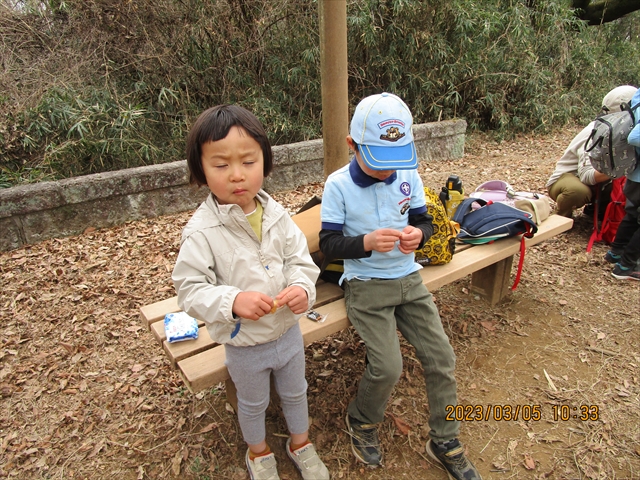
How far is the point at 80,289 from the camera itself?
346 cm

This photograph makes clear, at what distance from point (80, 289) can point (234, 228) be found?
7.64ft

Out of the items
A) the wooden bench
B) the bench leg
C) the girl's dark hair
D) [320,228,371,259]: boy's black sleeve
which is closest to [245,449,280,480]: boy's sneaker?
the wooden bench

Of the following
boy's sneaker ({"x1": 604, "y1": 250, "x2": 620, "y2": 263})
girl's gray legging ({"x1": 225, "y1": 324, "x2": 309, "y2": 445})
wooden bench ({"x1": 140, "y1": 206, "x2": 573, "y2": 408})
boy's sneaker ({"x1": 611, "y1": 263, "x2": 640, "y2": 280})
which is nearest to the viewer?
girl's gray legging ({"x1": 225, "y1": 324, "x2": 309, "y2": 445})

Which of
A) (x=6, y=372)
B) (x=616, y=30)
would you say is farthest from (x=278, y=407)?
(x=616, y=30)

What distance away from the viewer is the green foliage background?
184 inches

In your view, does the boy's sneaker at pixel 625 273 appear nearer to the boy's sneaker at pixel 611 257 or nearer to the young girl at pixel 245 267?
the boy's sneaker at pixel 611 257

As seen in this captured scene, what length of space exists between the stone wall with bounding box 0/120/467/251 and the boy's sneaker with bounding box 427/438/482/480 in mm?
3356

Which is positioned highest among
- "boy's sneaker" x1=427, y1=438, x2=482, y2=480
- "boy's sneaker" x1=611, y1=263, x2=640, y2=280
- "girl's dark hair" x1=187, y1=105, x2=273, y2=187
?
"girl's dark hair" x1=187, y1=105, x2=273, y2=187

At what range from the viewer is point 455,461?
6.70ft

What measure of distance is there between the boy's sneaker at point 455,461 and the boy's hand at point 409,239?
34.5 inches

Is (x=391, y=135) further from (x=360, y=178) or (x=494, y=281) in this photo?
(x=494, y=281)

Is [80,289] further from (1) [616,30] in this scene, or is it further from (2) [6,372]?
(1) [616,30]

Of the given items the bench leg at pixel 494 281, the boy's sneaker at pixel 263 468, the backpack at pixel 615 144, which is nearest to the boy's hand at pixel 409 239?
the boy's sneaker at pixel 263 468

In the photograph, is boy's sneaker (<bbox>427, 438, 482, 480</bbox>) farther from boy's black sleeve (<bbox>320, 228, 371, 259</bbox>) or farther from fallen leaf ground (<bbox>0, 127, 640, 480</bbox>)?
boy's black sleeve (<bbox>320, 228, 371, 259</bbox>)
